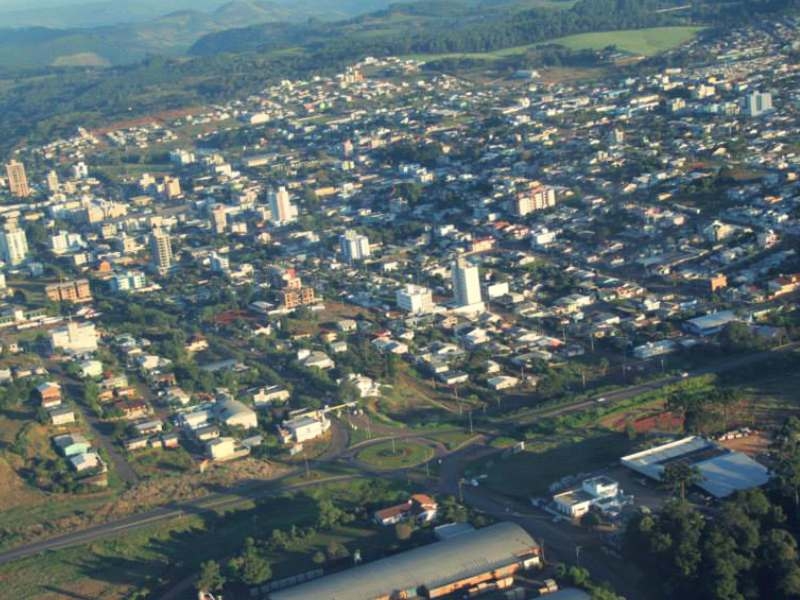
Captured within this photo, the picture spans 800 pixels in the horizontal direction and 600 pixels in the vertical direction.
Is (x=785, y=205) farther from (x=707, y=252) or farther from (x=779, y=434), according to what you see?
(x=779, y=434)

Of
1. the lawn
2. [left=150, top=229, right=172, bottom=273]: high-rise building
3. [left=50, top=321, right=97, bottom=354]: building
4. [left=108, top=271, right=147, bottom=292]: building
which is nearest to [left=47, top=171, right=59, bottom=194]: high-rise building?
[left=150, top=229, right=172, bottom=273]: high-rise building

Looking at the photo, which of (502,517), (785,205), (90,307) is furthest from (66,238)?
(502,517)

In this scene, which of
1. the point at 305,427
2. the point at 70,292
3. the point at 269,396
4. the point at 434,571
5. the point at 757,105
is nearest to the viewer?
the point at 434,571

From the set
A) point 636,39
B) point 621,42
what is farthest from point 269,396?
point 636,39

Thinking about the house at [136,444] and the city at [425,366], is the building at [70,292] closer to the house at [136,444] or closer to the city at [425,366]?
the city at [425,366]

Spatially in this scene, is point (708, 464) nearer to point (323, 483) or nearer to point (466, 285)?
point (323, 483)
